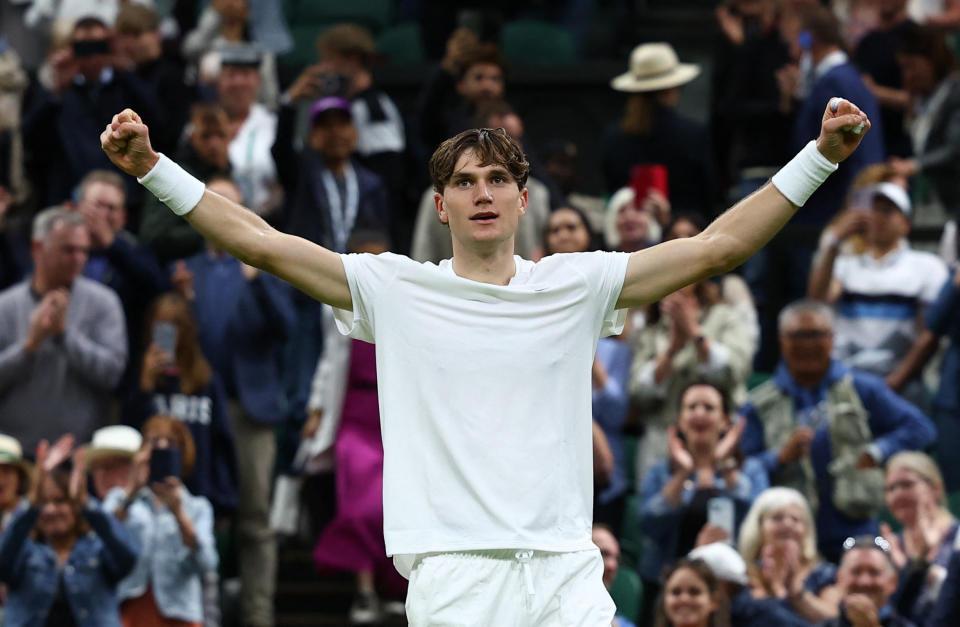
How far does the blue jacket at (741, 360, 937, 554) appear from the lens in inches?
362

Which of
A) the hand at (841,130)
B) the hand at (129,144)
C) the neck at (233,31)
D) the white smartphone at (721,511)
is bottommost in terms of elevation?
the white smartphone at (721,511)

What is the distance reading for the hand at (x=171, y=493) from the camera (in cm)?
892

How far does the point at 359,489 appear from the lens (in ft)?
31.1

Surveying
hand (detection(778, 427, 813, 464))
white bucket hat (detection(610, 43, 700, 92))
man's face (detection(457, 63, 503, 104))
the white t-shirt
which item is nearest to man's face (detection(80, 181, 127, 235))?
man's face (detection(457, 63, 503, 104))

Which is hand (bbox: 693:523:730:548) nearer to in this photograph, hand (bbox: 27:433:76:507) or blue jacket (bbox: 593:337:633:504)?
blue jacket (bbox: 593:337:633:504)

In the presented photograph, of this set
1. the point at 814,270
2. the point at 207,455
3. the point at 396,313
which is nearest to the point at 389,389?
the point at 396,313

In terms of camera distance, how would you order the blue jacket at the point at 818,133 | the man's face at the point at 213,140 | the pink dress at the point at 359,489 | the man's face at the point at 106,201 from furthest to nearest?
the blue jacket at the point at 818,133 < the man's face at the point at 213,140 < the man's face at the point at 106,201 < the pink dress at the point at 359,489

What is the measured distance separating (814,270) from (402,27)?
4.82 metres

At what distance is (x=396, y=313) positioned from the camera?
491 centimetres

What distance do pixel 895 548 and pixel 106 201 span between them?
455cm

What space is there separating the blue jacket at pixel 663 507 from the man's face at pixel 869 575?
779mm

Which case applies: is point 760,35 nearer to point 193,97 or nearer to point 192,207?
point 193,97

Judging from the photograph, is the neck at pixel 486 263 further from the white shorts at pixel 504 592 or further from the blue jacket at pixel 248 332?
the blue jacket at pixel 248 332

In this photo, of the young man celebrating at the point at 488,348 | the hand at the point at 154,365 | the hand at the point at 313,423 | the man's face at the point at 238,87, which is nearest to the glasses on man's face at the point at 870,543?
the hand at the point at 313,423
